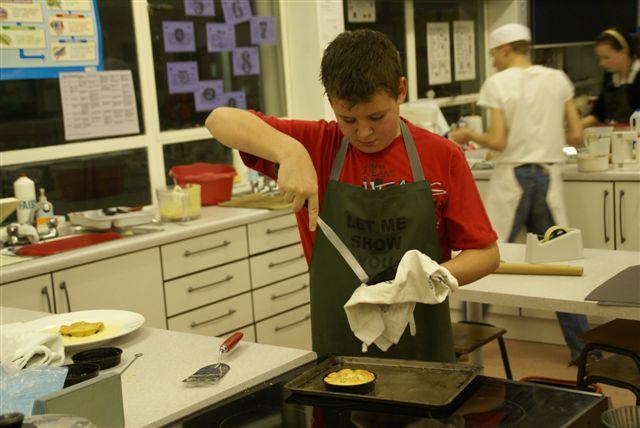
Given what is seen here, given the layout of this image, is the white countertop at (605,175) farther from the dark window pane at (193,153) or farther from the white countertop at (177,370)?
the white countertop at (177,370)

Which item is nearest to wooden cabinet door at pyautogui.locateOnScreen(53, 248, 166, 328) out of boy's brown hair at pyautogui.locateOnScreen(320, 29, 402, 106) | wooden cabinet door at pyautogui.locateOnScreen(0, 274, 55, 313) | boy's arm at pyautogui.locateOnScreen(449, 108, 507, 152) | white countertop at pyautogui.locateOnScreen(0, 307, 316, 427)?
wooden cabinet door at pyautogui.locateOnScreen(0, 274, 55, 313)

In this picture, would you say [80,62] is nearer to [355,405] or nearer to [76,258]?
[76,258]

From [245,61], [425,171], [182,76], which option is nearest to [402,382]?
[425,171]

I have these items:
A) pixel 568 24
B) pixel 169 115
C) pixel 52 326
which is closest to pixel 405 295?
pixel 52 326

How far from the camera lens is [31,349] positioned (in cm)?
173

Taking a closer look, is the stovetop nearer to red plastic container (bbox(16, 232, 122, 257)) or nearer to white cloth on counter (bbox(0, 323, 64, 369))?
white cloth on counter (bbox(0, 323, 64, 369))

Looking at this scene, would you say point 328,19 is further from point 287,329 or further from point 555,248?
point 555,248

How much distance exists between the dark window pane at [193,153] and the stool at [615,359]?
253 centimetres

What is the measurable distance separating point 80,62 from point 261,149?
8.02 ft

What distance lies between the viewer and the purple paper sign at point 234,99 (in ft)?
15.8

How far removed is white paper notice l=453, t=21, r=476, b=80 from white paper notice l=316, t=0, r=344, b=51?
1.85 meters

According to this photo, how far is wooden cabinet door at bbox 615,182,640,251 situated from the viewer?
4.20 metres

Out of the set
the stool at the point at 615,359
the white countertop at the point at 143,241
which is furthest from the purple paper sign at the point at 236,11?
the stool at the point at 615,359

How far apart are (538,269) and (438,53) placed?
3959mm
